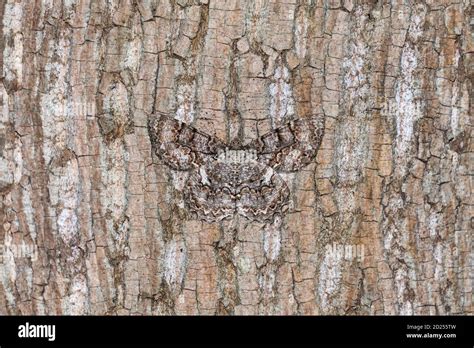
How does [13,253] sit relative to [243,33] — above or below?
below

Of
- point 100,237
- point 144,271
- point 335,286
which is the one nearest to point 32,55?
point 100,237

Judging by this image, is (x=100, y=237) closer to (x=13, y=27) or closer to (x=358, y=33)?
(x=13, y=27)

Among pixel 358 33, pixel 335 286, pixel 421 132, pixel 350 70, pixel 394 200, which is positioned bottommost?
pixel 335 286
